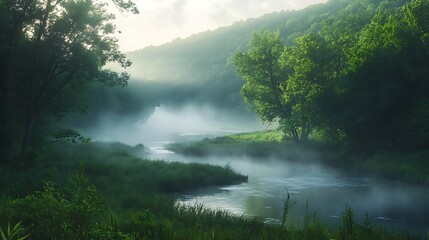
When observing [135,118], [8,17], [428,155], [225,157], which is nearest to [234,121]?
[135,118]

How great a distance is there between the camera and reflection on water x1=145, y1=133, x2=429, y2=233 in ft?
71.4

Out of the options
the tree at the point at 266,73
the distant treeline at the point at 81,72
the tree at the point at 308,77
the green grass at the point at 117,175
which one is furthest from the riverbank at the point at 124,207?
the tree at the point at 266,73

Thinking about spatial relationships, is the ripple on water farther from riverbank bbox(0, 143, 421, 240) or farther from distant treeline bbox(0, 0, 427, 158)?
distant treeline bbox(0, 0, 427, 158)

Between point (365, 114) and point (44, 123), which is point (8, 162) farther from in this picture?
point (365, 114)

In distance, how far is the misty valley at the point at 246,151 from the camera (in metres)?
11.0

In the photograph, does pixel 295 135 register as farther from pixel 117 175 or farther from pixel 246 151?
pixel 117 175

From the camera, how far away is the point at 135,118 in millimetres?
98562

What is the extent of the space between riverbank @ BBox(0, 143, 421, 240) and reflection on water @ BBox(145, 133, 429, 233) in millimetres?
1776

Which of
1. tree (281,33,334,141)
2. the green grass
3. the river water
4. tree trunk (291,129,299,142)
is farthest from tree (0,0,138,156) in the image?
tree trunk (291,129,299,142)

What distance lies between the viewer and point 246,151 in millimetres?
53406

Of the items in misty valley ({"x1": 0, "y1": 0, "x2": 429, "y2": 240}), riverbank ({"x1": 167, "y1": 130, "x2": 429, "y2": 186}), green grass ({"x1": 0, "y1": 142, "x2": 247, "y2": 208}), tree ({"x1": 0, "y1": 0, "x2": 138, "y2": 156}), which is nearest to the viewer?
misty valley ({"x1": 0, "y1": 0, "x2": 429, "y2": 240})

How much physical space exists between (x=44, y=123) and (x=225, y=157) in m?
25.2

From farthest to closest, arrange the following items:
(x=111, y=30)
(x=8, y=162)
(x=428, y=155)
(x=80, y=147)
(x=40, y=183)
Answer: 1. (x=80, y=147)
2. (x=428, y=155)
3. (x=111, y=30)
4. (x=8, y=162)
5. (x=40, y=183)

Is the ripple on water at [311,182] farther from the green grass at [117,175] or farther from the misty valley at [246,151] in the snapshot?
the green grass at [117,175]
